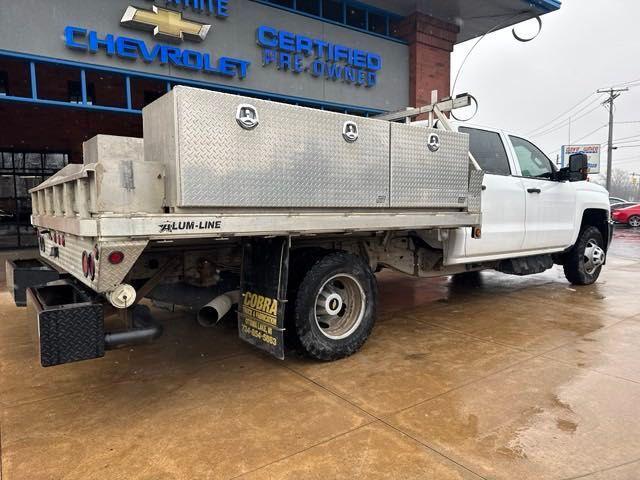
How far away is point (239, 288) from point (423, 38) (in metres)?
A: 10.9

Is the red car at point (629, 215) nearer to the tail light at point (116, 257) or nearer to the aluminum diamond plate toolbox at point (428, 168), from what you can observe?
the aluminum diamond plate toolbox at point (428, 168)

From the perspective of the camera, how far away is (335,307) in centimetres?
415

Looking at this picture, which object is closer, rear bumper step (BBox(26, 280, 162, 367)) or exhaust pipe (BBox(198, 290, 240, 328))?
rear bumper step (BBox(26, 280, 162, 367))

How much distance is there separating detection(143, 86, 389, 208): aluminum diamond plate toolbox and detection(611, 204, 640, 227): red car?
2561 centimetres

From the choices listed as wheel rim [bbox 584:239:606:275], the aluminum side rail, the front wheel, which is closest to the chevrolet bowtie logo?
the aluminum side rail

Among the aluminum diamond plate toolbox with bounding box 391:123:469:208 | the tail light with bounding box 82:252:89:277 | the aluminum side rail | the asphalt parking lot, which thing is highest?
the aluminum diamond plate toolbox with bounding box 391:123:469:208

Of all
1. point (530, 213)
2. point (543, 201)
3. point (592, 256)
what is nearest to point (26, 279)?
point (530, 213)

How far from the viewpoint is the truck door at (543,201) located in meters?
6.01

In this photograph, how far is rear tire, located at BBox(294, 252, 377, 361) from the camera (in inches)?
149

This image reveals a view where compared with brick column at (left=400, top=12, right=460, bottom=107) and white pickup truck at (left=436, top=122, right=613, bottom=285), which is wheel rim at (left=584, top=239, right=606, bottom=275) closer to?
white pickup truck at (left=436, top=122, right=613, bottom=285)

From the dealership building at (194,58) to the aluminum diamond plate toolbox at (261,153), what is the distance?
6021mm

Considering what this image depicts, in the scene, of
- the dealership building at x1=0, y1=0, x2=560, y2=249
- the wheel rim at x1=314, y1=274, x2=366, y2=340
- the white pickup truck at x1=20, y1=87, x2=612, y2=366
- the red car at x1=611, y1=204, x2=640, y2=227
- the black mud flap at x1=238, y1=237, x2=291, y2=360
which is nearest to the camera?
the white pickup truck at x1=20, y1=87, x2=612, y2=366

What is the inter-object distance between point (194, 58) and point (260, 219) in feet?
23.6

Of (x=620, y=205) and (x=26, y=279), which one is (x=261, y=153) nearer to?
(x=26, y=279)
